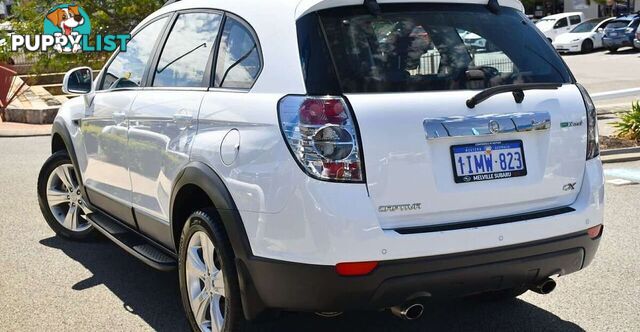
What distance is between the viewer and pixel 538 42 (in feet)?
12.6

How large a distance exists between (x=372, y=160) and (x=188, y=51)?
1.54m

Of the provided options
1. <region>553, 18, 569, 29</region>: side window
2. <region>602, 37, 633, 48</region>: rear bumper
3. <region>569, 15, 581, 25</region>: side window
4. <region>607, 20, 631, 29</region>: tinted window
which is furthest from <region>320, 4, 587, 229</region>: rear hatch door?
<region>569, 15, 581, 25</region>: side window

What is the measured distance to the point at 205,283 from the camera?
149 inches

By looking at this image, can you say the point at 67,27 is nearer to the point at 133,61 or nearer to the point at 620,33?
the point at 133,61

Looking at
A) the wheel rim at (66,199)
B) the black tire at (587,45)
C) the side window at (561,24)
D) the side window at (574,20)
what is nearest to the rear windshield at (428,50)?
the wheel rim at (66,199)

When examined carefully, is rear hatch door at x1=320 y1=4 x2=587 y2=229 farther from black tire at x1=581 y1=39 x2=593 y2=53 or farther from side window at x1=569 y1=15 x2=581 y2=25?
side window at x1=569 y1=15 x2=581 y2=25

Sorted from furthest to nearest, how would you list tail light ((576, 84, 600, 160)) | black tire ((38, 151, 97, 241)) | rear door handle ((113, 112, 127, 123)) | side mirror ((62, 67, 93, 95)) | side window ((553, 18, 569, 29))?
side window ((553, 18, 569, 29)) → black tire ((38, 151, 97, 241)) → side mirror ((62, 67, 93, 95)) → rear door handle ((113, 112, 127, 123)) → tail light ((576, 84, 600, 160))

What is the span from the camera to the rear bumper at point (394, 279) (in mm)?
3172

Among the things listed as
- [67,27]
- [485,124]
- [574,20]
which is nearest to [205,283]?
[485,124]

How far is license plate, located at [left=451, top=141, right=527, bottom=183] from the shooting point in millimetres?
3326

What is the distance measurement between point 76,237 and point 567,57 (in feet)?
99.7

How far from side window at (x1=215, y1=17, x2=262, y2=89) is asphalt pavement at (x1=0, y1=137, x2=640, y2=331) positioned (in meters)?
1.32

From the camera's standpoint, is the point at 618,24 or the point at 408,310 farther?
the point at 618,24

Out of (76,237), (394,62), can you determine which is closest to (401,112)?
(394,62)
